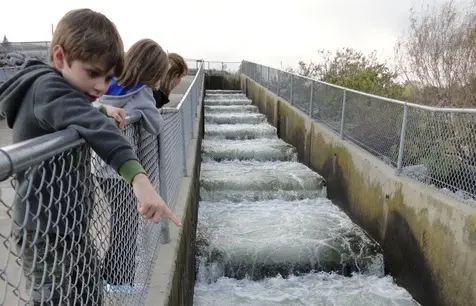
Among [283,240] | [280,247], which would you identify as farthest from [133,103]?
[283,240]

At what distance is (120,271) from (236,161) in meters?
8.01

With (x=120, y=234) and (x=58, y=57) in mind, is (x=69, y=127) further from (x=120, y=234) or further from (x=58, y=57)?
(x=120, y=234)

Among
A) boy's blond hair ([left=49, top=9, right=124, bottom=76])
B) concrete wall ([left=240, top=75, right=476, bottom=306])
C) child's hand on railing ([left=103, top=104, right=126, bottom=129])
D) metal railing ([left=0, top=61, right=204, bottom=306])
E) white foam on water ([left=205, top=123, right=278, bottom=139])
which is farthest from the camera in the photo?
white foam on water ([left=205, top=123, right=278, bottom=139])

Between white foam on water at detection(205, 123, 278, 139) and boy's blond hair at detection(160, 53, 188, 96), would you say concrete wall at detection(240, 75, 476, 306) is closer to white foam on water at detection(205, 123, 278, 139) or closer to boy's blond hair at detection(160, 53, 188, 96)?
boy's blond hair at detection(160, 53, 188, 96)

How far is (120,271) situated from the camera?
232 cm

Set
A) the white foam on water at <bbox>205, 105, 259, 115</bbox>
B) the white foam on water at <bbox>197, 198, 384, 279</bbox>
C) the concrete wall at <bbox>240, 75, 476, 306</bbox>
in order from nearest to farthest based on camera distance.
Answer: the concrete wall at <bbox>240, 75, 476, 306</bbox> → the white foam on water at <bbox>197, 198, 384, 279</bbox> → the white foam on water at <bbox>205, 105, 259, 115</bbox>

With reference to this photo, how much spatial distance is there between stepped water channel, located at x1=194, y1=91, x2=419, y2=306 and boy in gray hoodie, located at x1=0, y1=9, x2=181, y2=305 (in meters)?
3.67

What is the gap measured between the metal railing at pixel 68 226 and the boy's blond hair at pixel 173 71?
81 cm

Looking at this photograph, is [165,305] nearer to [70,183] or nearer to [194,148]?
[70,183]

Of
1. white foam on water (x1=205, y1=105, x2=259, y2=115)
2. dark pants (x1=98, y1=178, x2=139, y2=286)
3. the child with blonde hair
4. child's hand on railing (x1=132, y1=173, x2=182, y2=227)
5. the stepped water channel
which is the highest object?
the child with blonde hair

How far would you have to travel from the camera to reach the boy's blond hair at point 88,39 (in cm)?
148

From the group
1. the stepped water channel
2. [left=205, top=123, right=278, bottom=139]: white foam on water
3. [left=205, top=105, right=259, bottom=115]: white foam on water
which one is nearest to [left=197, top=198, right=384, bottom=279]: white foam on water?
the stepped water channel

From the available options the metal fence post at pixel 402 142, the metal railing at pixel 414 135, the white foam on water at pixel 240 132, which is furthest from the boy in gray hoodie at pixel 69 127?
the white foam on water at pixel 240 132

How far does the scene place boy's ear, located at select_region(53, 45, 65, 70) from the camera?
59.4 inches
